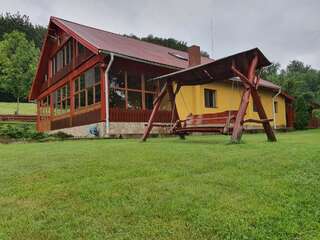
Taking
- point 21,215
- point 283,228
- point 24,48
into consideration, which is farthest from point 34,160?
point 24,48

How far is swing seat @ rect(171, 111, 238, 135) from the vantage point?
9070 millimetres

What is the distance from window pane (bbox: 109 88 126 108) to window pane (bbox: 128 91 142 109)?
34 cm

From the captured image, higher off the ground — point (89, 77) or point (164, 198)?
point (89, 77)

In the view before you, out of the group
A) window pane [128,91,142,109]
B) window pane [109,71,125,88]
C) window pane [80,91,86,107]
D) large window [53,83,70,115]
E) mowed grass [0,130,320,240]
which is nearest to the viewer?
mowed grass [0,130,320,240]

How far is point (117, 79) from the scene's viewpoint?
1517 centimetres

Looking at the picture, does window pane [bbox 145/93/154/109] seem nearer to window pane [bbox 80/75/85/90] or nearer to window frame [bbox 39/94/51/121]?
window pane [bbox 80/75/85/90]

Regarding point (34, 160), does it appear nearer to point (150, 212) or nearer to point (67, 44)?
point (150, 212)

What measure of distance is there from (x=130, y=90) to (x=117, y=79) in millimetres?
763

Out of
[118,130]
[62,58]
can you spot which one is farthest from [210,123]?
[62,58]

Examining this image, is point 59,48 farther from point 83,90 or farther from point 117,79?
point 117,79

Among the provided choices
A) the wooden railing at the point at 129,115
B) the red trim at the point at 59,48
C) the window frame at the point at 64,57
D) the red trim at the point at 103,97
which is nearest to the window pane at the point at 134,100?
the wooden railing at the point at 129,115

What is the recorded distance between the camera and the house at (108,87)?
14.7 m

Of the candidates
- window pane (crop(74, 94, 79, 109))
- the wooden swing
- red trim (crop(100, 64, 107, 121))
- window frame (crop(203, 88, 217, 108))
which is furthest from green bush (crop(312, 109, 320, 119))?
the wooden swing

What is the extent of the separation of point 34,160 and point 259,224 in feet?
15.0
